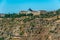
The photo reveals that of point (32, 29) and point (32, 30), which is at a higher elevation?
point (32, 29)

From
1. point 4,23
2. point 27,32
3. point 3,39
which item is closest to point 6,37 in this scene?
point 3,39

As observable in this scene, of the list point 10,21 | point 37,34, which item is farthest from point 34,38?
point 10,21

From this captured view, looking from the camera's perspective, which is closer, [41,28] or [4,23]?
[41,28]

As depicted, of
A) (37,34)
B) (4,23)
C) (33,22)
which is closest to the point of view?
(37,34)

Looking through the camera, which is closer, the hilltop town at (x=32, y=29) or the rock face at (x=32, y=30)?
the rock face at (x=32, y=30)

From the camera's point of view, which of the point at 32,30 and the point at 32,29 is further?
the point at 32,29

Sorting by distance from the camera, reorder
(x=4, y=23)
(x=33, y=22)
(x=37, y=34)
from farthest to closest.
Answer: (x=4, y=23)
(x=33, y=22)
(x=37, y=34)

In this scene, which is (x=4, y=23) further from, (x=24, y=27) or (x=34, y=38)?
(x=34, y=38)

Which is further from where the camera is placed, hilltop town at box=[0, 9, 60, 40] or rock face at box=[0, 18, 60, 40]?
hilltop town at box=[0, 9, 60, 40]
